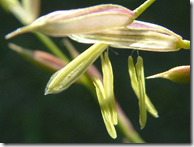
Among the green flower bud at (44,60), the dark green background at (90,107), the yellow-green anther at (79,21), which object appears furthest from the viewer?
the dark green background at (90,107)

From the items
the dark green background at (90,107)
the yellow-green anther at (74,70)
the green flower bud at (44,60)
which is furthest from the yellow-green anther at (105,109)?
the dark green background at (90,107)

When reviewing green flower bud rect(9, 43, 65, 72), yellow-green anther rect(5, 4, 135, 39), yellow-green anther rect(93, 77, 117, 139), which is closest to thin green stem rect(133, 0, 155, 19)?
yellow-green anther rect(5, 4, 135, 39)

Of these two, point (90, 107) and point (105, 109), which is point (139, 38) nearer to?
point (105, 109)

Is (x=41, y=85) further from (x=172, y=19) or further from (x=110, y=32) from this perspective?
(x=110, y=32)

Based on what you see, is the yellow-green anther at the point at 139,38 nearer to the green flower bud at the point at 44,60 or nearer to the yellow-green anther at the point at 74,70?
the yellow-green anther at the point at 74,70

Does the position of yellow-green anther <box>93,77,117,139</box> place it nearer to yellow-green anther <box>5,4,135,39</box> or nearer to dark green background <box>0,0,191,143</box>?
yellow-green anther <box>5,4,135,39</box>
